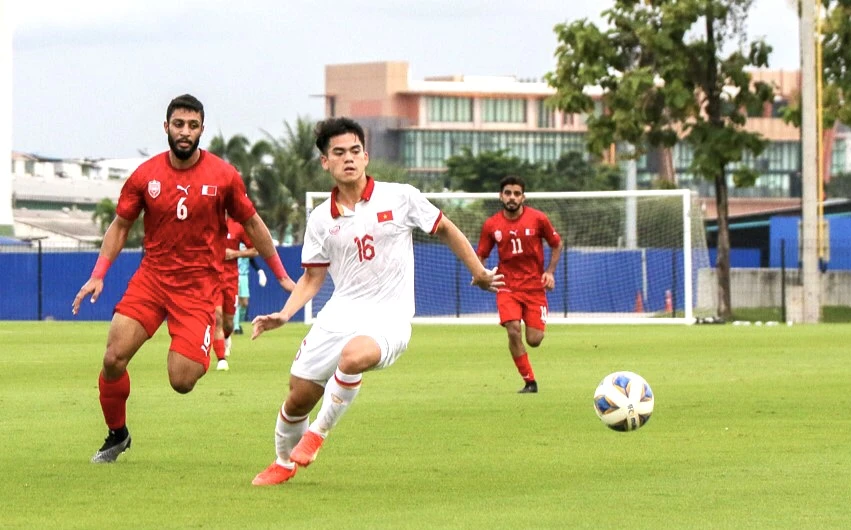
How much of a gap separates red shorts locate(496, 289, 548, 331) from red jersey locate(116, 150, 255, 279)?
7.24 metres

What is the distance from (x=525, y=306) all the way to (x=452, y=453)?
6.95m

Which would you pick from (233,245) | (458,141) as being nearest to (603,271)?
(233,245)

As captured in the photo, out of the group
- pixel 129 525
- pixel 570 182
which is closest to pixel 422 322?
pixel 129 525

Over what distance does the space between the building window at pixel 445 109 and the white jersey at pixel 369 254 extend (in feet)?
489

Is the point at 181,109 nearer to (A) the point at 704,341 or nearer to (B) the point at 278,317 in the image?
(B) the point at 278,317

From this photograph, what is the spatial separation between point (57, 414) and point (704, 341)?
16.1m

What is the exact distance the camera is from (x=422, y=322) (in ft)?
127

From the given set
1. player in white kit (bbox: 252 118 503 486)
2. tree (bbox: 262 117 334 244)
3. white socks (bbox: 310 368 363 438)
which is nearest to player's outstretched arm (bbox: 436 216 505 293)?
player in white kit (bbox: 252 118 503 486)

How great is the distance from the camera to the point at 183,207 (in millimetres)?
10734

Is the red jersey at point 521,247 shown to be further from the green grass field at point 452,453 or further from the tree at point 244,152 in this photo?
the tree at point 244,152

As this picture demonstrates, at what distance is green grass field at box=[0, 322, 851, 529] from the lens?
8438 millimetres

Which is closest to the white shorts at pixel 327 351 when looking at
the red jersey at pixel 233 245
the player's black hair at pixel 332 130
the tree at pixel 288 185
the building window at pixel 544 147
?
the player's black hair at pixel 332 130

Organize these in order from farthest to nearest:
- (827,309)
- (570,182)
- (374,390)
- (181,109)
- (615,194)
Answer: (570,182)
(827,309)
(615,194)
(374,390)
(181,109)

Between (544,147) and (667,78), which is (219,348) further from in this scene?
(544,147)
